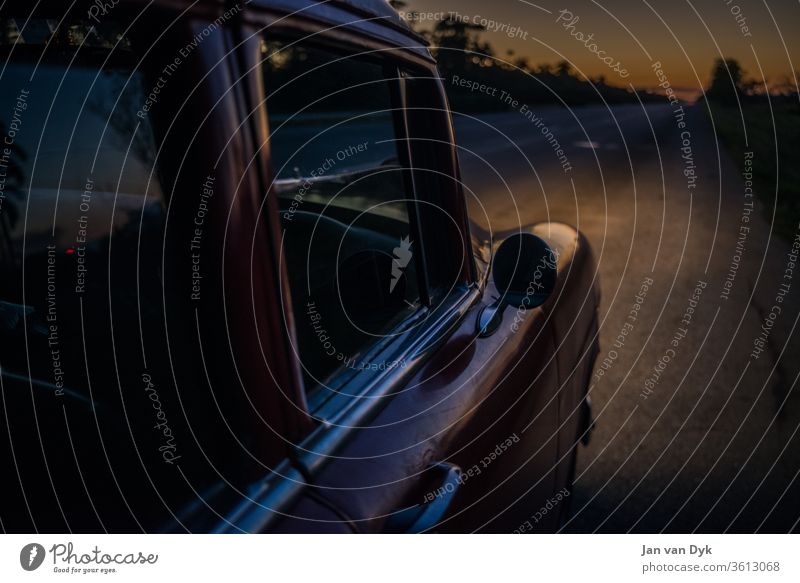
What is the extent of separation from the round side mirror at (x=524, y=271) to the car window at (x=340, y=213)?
249mm

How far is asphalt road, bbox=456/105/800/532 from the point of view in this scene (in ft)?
9.02

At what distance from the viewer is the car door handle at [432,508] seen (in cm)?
114

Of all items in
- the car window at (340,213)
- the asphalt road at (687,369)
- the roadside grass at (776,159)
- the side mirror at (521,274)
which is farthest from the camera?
the roadside grass at (776,159)

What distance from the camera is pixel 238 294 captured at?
945mm

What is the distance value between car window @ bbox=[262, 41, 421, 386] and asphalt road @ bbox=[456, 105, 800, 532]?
1011 mm

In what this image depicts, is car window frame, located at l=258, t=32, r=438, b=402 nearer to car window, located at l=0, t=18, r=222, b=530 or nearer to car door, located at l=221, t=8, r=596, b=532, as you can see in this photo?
car door, located at l=221, t=8, r=596, b=532

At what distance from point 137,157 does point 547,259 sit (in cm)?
114

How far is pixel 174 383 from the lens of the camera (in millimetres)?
1135

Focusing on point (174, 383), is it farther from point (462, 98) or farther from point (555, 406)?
point (462, 98)

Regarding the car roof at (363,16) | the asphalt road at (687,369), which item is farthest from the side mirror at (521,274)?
the asphalt road at (687,369)

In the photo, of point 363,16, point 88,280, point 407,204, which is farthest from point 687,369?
point 88,280

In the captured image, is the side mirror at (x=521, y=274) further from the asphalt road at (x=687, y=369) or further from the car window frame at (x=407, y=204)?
the asphalt road at (x=687, y=369)

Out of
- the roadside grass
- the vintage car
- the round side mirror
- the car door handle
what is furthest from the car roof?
the roadside grass

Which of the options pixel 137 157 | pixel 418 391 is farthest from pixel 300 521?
pixel 137 157
